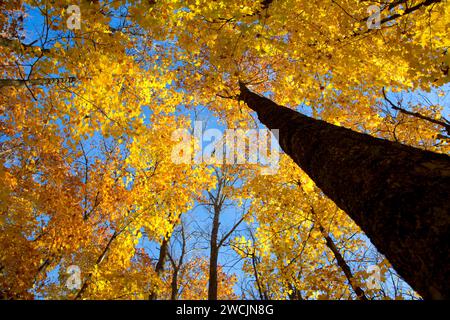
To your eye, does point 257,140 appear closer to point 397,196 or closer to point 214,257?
point 214,257

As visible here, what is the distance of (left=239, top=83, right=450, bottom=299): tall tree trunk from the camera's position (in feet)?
3.37

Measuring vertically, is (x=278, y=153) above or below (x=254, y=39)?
above

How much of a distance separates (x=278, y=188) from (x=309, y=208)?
3.33 feet

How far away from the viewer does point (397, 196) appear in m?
1.27

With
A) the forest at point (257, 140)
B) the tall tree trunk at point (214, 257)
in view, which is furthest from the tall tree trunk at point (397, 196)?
the tall tree trunk at point (214, 257)

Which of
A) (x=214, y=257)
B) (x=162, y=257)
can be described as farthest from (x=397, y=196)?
(x=162, y=257)

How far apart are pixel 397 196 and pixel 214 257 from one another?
30.5 feet

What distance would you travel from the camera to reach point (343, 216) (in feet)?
23.5

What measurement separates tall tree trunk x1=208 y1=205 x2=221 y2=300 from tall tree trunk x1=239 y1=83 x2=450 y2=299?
7823 mm

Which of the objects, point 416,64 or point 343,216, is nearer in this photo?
point 416,64
